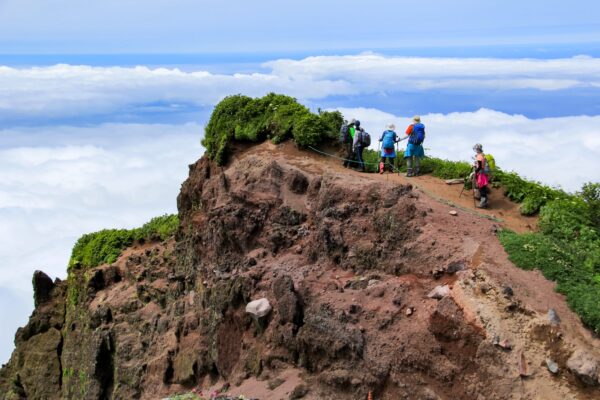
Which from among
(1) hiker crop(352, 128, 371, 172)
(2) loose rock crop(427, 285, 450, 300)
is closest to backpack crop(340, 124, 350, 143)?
(1) hiker crop(352, 128, 371, 172)

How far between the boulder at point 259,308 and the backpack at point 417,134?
7.25 meters

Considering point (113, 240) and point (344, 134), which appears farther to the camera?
point (113, 240)

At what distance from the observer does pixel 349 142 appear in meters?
21.0

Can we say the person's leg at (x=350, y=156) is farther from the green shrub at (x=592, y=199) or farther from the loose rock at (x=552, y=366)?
the loose rock at (x=552, y=366)

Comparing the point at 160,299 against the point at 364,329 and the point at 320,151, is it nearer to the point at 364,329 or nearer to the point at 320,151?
the point at 320,151

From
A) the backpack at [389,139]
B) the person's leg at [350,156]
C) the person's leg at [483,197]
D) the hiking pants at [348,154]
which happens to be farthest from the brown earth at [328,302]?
the backpack at [389,139]

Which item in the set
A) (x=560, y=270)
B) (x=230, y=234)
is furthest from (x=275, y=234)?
(x=560, y=270)

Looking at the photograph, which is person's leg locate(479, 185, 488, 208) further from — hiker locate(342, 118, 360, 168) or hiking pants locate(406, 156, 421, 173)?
hiker locate(342, 118, 360, 168)

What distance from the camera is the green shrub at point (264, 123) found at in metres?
21.2

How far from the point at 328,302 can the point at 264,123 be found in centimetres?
883

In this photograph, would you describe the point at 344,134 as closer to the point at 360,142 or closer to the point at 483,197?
the point at 360,142

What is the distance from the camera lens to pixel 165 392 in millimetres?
18594

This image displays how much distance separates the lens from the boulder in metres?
15.9

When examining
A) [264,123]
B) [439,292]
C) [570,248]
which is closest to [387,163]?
[264,123]
